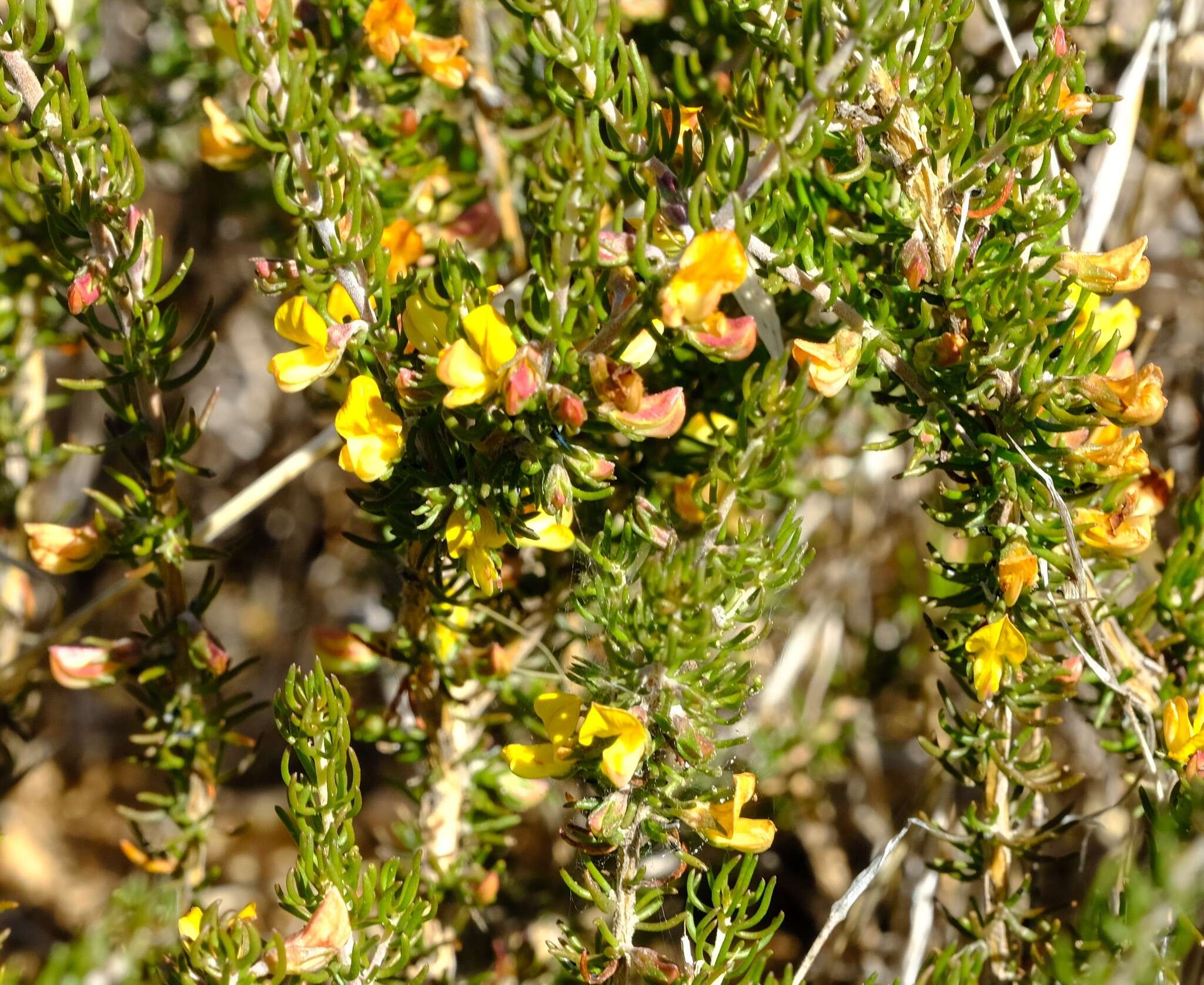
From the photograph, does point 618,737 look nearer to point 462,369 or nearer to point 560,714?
point 560,714

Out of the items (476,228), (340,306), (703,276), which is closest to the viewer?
(703,276)

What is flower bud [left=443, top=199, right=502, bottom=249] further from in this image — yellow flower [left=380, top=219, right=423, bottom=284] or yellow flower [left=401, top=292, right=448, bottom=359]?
yellow flower [left=401, top=292, right=448, bottom=359]

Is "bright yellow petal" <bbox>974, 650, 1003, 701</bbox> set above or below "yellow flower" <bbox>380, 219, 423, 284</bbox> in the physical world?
below

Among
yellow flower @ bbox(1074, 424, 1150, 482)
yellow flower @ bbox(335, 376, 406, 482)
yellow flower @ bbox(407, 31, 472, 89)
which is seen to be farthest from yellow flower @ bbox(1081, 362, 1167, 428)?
yellow flower @ bbox(407, 31, 472, 89)

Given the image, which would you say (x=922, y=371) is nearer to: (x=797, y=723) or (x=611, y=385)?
(x=611, y=385)

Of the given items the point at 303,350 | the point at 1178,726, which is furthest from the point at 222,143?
the point at 1178,726

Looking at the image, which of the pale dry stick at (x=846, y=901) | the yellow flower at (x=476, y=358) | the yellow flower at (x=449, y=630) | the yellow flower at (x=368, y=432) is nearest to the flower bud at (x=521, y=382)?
the yellow flower at (x=476, y=358)
